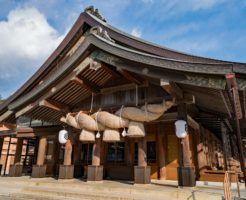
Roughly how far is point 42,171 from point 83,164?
2.01 m

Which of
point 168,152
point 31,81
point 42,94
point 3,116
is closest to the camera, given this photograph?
point 42,94

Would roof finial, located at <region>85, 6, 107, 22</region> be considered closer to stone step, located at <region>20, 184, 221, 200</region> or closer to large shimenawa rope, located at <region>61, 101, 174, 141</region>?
large shimenawa rope, located at <region>61, 101, 174, 141</region>

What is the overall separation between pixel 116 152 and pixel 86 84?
3.66 m

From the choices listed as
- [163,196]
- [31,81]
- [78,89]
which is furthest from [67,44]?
[163,196]

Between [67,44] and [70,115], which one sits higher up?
[67,44]

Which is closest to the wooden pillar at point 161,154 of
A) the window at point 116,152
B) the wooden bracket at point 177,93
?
the window at point 116,152

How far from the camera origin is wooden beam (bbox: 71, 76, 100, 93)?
24.9 ft

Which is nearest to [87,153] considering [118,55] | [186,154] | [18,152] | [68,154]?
[68,154]

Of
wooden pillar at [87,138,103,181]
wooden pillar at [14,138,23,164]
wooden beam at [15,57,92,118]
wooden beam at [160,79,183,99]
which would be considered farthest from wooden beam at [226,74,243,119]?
wooden pillar at [14,138,23,164]

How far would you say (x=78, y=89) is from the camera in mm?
8438

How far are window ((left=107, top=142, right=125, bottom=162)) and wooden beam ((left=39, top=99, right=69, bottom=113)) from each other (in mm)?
2784

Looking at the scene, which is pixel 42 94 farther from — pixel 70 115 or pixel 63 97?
pixel 70 115

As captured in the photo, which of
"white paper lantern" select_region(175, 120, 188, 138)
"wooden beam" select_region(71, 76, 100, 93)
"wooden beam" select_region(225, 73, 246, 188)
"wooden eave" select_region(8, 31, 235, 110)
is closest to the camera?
"wooden beam" select_region(225, 73, 246, 188)

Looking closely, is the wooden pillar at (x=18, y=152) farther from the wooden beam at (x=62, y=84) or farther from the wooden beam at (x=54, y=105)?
the wooden beam at (x=54, y=105)
